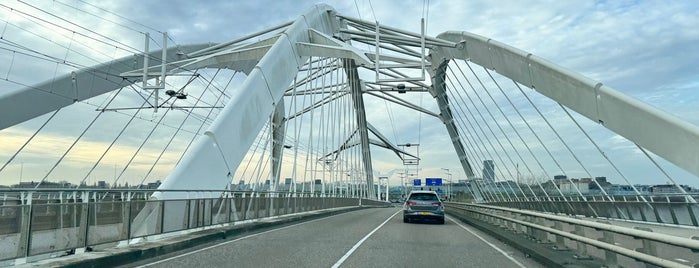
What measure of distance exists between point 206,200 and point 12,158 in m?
12.6

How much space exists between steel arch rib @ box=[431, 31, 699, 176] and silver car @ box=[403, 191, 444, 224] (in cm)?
715

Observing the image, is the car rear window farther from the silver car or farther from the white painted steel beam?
the white painted steel beam

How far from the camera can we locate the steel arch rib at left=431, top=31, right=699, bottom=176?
16391 millimetres

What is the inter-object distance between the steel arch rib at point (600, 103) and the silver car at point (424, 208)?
715cm

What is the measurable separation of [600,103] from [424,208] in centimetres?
880

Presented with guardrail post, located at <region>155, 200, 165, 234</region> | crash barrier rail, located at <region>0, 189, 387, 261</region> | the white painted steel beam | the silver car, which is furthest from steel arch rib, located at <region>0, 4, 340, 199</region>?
the silver car

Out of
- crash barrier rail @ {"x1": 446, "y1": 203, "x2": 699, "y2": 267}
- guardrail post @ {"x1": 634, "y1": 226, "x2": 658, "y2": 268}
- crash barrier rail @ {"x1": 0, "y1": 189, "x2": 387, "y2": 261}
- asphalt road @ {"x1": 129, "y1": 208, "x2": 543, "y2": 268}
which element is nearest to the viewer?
crash barrier rail @ {"x1": 446, "y1": 203, "x2": 699, "y2": 267}

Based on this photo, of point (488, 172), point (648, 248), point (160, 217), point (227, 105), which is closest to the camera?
point (648, 248)

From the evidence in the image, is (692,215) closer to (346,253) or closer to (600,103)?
(600,103)

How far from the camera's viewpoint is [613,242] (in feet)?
26.6

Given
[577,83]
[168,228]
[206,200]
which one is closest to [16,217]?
[168,228]

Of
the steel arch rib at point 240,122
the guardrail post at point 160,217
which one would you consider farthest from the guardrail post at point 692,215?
the steel arch rib at point 240,122

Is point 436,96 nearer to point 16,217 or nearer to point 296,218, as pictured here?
point 296,218

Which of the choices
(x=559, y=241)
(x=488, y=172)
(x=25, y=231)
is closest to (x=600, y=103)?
(x=559, y=241)
